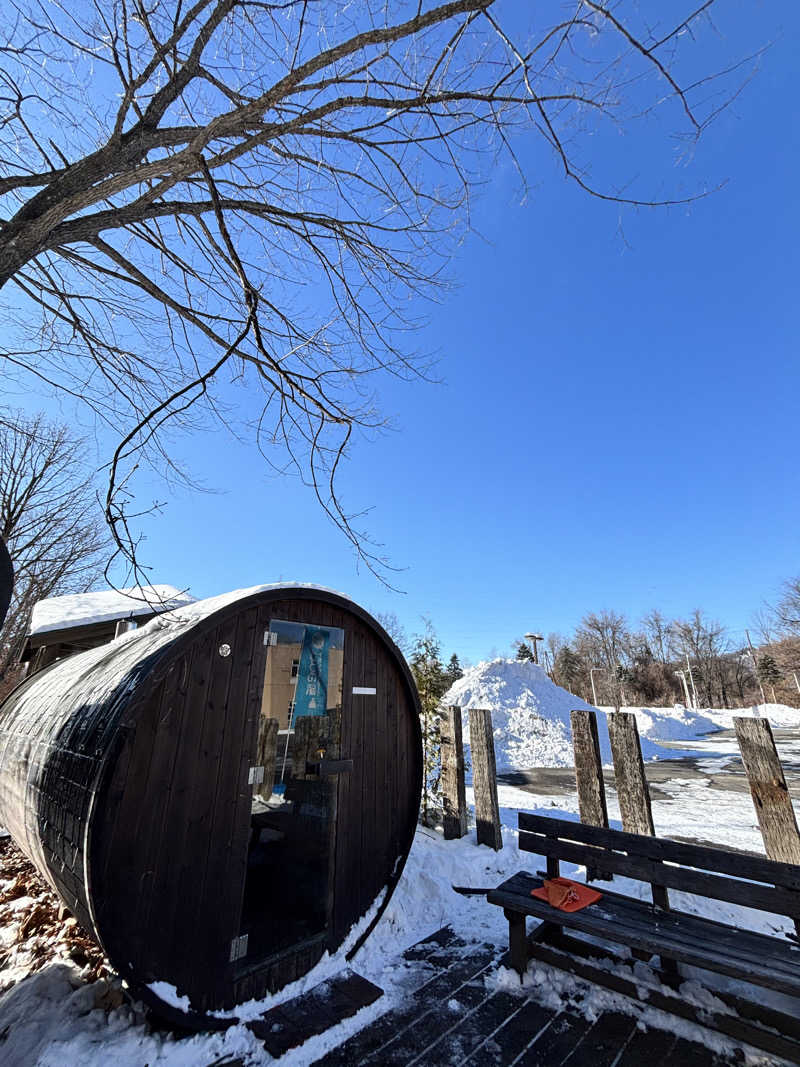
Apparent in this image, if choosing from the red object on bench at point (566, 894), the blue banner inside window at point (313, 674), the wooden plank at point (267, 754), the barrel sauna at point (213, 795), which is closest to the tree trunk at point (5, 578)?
the barrel sauna at point (213, 795)

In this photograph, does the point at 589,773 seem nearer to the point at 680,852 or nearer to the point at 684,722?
the point at 680,852

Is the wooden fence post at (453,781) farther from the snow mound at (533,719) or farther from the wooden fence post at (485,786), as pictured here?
the snow mound at (533,719)

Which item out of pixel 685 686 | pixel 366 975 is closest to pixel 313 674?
pixel 366 975

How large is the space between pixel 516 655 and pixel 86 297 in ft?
134

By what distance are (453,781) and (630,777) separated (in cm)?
218

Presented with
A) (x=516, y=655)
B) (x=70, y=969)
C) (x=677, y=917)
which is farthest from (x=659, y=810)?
(x=516, y=655)

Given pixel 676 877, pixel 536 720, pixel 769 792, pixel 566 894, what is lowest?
pixel 566 894

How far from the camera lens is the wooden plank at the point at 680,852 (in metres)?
2.82

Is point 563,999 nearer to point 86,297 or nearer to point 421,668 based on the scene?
point 421,668

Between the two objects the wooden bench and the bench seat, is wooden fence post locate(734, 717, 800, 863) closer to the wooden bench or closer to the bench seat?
the wooden bench

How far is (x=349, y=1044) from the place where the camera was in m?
2.60

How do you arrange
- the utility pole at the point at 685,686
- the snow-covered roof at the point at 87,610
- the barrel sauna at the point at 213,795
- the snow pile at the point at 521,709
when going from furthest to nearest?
the utility pole at the point at 685,686, the snow pile at the point at 521,709, the snow-covered roof at the point at 87,610, the barrel sauna at the point at 213,795

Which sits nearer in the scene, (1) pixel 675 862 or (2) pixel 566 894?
(1) pixel 675 862

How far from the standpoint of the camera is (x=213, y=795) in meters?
2.90
